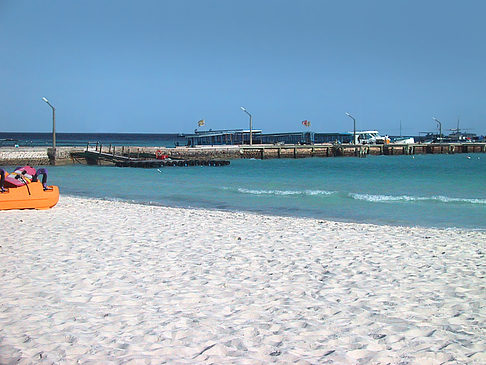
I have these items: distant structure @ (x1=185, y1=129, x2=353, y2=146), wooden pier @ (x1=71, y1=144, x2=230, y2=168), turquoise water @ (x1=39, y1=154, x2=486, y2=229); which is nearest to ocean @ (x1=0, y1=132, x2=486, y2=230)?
turquoise water @ (x1=39, y1=154, x2=486, y2=229)

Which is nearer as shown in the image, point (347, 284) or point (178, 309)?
point (178, 309)

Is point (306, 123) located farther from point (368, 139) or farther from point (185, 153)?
point (185, 153)

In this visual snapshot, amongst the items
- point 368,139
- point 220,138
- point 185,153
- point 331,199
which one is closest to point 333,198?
point 331,199

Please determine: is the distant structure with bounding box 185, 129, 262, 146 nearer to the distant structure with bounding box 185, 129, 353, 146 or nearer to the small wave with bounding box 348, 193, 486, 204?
the distant structure with bounding box 185, 129, 353, 146

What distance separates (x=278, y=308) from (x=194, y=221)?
7236 millimetres

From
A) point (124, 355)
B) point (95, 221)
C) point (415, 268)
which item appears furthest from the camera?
point (95, 221)

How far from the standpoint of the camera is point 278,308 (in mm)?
6035

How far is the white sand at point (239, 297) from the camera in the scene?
4871mm

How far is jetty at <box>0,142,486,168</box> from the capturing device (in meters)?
48.6

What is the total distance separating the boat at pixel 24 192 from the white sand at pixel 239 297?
307 cm

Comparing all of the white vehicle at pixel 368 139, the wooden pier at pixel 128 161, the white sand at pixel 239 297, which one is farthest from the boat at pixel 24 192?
the white vehicle at pixel 368 139

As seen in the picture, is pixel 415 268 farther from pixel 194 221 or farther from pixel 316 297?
pixel 194 221

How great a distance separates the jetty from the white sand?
36603 mm

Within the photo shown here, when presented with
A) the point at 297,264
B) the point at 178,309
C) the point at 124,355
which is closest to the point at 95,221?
the point at 297,264
